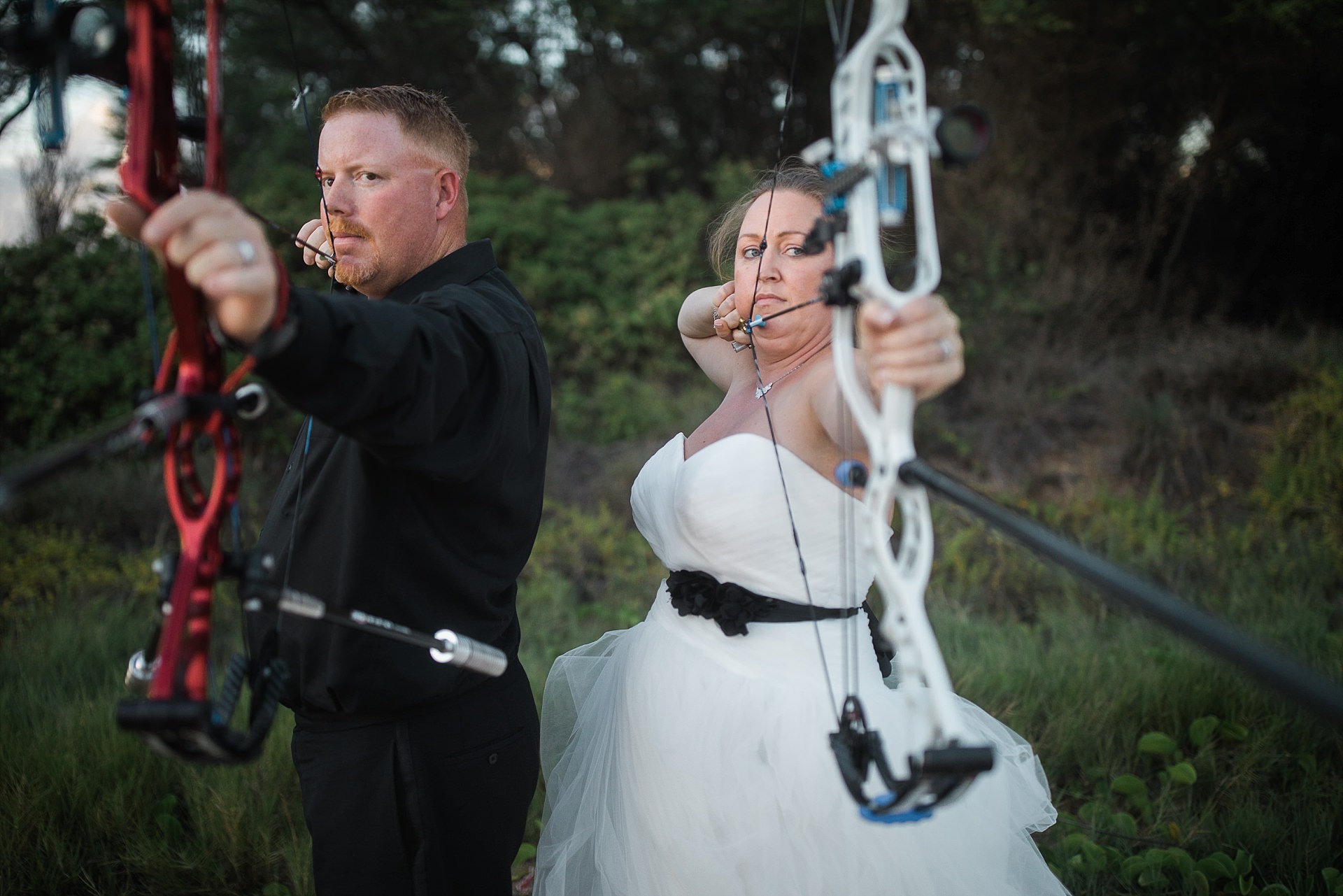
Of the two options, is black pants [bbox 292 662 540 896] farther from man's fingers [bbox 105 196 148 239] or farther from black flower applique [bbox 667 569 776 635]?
man's fingers [bbox 105 196 148 239]

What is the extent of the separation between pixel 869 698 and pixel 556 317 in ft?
20.9

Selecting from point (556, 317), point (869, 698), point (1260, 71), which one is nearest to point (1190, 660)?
point (869, 698)

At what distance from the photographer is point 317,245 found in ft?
6.89

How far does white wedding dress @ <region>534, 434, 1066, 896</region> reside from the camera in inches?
69.6

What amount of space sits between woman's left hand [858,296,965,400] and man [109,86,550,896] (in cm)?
65

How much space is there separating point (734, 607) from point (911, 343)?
892 millimetres

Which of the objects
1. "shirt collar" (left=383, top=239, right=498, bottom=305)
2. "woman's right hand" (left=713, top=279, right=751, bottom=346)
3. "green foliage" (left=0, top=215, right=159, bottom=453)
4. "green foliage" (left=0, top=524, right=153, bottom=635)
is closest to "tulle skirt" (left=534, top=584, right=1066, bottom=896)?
"woman's right hand" (left=713, top=279, right=751, bottom=346)

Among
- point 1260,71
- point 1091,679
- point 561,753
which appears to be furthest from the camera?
point 1260,71

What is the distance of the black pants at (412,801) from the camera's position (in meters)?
1.70

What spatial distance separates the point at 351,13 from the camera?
8961 mm

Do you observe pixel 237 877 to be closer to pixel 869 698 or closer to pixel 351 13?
pixel 869 698

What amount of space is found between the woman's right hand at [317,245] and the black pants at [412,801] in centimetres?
96


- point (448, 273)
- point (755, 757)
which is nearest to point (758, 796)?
point (755, 757)

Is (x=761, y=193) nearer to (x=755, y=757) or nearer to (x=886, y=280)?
(x=886, y=280)
